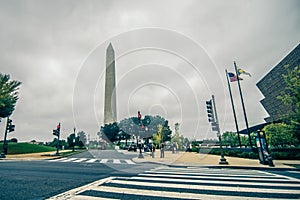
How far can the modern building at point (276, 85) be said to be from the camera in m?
30.4

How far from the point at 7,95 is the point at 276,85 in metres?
55.8

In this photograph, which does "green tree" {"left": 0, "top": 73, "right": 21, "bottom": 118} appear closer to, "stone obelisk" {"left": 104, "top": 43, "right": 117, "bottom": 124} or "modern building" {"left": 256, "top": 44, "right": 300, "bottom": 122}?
"stone obelisk" {"left": 104, "top": 43, "right": 117, "bottom": 124}

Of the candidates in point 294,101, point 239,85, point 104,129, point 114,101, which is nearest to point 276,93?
point 239,85

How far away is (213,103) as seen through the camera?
14703mm

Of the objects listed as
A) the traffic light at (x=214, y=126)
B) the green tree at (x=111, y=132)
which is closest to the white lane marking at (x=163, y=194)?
the traffic light at (x=214, y=126)

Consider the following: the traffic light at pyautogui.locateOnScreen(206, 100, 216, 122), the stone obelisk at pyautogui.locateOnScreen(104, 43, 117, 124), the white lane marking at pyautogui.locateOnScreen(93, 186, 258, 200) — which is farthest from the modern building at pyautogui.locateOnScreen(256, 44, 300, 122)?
the stone obelisk at pyautogui.locateOnScreen(104, 43, 117, 124)

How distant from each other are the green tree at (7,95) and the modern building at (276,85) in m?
51.4

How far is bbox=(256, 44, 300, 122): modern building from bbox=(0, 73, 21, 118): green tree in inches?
2023

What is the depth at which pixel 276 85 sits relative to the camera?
38156 mm

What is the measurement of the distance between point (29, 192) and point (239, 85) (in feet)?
80.2

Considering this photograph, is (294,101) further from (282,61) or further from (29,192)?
(282,61)

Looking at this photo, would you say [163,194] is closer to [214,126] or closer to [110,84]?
[214,126]

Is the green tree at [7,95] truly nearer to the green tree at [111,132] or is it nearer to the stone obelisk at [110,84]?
the stone obelisk at [110,84]

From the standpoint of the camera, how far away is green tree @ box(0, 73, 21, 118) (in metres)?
34.4
